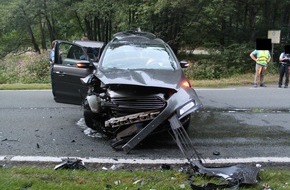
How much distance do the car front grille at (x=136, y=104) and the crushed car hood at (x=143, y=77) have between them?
0.23 meters

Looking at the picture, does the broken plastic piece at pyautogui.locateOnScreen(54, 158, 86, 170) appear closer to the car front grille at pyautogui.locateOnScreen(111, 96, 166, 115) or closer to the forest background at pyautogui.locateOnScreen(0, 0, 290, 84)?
the car front grille at pyautogui.locateOnScreen(111, 96, 166, 115)

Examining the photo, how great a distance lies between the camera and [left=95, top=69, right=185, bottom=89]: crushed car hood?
554cm

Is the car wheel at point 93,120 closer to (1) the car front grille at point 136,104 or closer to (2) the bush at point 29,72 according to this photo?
(1) the car front grille at point 136,104

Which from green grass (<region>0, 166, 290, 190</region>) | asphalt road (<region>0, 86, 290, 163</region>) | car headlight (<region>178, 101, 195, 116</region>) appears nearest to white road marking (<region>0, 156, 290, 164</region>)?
asphalt road (<region>0, 86, 290, 163</region>)

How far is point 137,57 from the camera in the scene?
702cm

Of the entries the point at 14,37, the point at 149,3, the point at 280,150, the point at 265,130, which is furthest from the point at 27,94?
the point at 14,37

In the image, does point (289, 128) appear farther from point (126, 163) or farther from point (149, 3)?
point (149, 3)

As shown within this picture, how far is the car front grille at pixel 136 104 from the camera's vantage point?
5496 mm

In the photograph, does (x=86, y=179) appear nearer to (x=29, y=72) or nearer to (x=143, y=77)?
(x=143, y=77)

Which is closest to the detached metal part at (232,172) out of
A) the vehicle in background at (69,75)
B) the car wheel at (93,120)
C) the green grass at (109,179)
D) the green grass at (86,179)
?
the green grass at (109,179)

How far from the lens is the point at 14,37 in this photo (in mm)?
36688

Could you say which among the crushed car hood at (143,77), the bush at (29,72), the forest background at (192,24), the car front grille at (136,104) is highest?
the crushed car hood at (143,77)

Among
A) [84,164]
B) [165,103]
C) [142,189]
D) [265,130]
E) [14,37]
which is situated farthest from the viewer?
[14,37]

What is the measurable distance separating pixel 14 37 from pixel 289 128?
112ft
